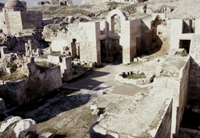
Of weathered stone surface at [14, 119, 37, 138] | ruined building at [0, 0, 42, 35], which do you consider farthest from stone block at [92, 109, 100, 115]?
ruined building at [0, 0, 42, 35]

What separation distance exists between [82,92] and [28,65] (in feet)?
11.1

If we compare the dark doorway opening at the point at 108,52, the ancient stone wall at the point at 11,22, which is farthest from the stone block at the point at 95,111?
the ancient stone wall at the point at 11,22

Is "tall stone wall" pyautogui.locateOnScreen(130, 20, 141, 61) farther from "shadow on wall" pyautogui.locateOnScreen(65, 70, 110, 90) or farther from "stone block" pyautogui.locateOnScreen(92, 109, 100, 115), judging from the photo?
"stone block" pyautogui.locateOnScreen(92, 109, 100, 115)

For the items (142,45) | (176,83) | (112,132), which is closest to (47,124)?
(112,132)

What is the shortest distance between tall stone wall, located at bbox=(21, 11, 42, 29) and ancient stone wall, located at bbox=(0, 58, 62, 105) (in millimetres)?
20958

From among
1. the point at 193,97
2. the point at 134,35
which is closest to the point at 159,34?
the point at 134,35

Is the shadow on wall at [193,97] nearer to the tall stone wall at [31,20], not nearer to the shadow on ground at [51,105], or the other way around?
the shadow on ground at [51,105]

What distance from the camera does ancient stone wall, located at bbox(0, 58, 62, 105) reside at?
29.9 feet

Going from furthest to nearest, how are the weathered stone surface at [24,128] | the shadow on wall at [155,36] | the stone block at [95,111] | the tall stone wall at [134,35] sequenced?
1. the shadow on wall at [155,36]
2. the tall stone wall at [134,35]
3. the stone block at [95,111]
4. the weathered stone surface at [24,128]

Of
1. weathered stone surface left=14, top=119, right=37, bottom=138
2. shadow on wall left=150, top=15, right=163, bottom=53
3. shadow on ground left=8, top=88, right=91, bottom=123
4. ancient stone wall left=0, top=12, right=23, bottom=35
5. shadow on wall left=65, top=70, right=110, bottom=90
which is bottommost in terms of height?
shadow on ground left=8, top=88, right=91, bottom=123

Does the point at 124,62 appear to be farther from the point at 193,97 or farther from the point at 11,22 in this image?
the point at 11,22

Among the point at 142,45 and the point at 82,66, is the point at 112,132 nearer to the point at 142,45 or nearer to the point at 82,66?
the point at 82,66

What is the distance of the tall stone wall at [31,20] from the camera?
1141 inches

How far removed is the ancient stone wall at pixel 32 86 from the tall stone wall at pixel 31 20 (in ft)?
68.8
